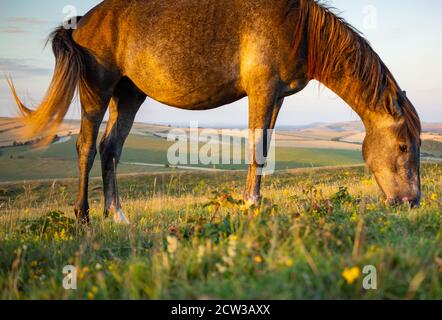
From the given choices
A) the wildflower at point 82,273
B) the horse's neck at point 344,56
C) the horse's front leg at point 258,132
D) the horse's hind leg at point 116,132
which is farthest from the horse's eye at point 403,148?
the wildflower at point 82,273

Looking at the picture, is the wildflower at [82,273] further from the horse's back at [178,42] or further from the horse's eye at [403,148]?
the horse's eye at [403,148]

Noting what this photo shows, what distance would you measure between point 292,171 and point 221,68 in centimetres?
1354

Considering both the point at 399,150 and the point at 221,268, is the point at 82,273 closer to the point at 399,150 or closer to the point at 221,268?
the point at 221,268

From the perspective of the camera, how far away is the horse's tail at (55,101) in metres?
7.61

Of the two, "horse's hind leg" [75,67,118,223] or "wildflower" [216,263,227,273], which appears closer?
"wildflower" [216,263,227,273]

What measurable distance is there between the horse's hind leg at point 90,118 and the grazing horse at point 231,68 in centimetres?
2

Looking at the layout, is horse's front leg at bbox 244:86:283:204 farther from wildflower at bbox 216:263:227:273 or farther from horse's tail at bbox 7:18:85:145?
wildflower at bbox 216:263:227:273

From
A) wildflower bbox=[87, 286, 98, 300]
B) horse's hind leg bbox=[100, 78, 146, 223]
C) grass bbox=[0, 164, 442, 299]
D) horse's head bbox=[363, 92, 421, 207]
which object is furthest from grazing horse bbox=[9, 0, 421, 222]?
wildflower bbox=[87, 286, 98, 300]

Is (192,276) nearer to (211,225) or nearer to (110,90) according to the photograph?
(211,225)

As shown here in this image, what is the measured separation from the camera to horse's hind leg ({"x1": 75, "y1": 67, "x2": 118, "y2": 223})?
8125mm

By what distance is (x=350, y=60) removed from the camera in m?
7.05

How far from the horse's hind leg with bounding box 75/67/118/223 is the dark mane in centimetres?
346

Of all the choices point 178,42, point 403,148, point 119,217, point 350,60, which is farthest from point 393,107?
point 119,217
